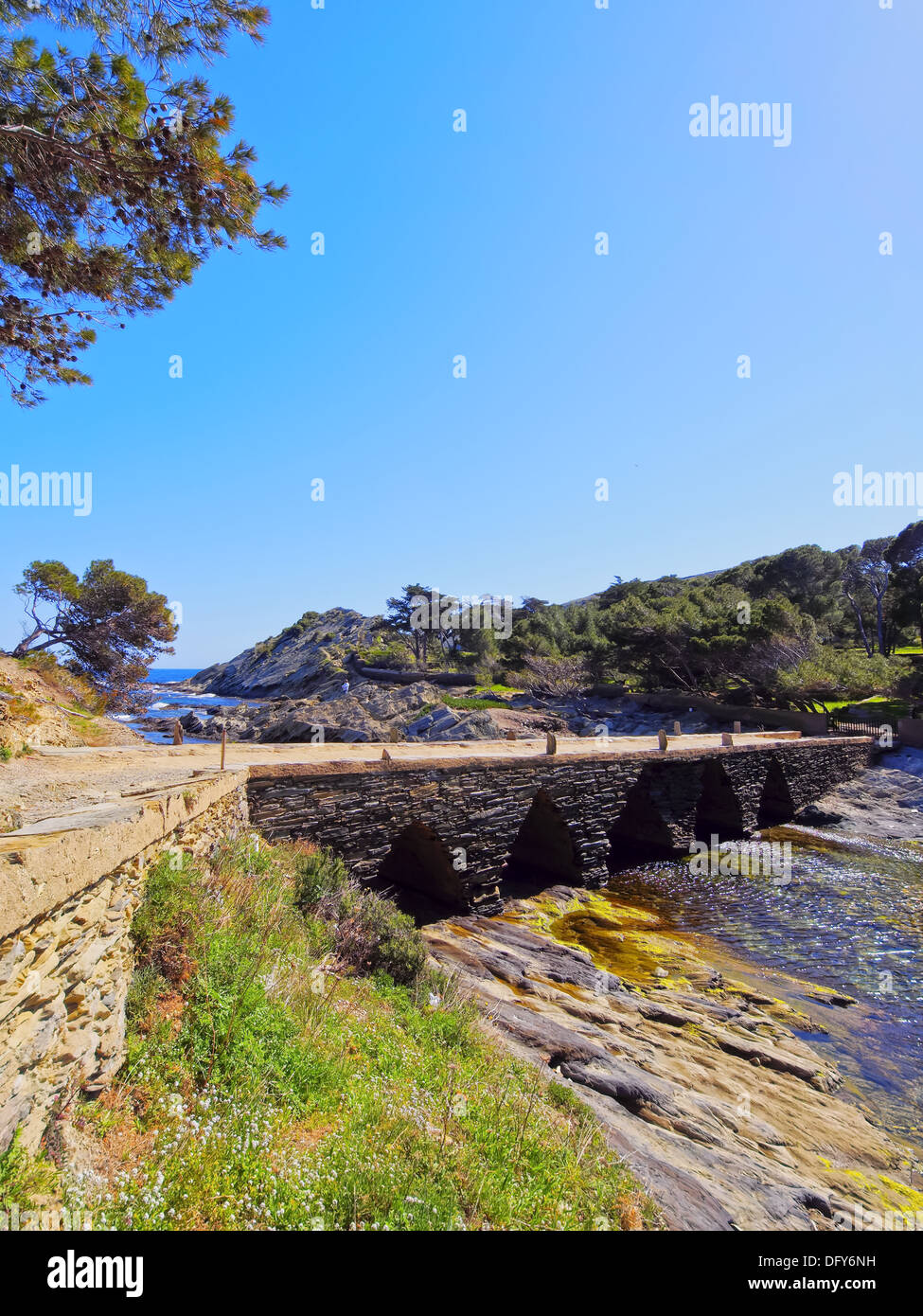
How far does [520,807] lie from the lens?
1343 centimetres

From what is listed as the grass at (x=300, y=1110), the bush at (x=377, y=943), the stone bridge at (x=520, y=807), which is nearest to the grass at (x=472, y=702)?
the stone bridge at (x=520, y=807)

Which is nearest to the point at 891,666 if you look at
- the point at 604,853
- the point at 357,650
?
the point at 604,853

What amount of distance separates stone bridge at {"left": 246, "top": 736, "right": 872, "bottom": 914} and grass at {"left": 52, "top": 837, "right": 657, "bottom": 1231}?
449 cm

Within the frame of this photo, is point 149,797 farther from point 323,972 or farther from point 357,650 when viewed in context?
point 357,650

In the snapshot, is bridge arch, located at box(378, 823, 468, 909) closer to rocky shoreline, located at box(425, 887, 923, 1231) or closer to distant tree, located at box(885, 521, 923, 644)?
rocky shoreline, located at box(425, 887, 923, 1231)

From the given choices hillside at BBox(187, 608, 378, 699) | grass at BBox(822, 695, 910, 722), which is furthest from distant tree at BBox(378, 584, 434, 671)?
grass at BBox(822, 695, 910, 722)

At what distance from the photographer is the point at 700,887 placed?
15.1 metres

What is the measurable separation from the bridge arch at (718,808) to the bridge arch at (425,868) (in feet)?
33.5

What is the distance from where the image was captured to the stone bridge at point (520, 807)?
1061 cm

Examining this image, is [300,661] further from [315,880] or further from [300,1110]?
[300,1110]

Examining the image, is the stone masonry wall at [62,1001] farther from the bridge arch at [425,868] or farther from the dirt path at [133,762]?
the bridge arch at [425,868]
